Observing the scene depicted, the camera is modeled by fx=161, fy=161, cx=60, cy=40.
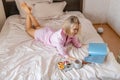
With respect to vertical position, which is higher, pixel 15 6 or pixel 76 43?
pixel 15 6

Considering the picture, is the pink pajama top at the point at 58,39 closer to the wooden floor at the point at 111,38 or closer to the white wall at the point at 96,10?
the wooden floor at the point at 111,38

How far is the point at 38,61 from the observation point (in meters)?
1.57

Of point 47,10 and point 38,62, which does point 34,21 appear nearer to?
point 47,10

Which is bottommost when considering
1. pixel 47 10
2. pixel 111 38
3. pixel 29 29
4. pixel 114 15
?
pixel 111 38

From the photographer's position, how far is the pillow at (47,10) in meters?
2.54

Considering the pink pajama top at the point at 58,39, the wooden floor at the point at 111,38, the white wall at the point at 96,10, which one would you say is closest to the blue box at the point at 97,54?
the pink pajama top at the point at 58,39

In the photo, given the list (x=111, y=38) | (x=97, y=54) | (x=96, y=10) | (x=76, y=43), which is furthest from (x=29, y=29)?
(x=96, y=10)

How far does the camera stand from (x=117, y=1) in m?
2.73

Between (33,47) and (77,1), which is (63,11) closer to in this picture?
(77,1)

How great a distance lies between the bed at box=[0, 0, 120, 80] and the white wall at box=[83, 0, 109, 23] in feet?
3.06

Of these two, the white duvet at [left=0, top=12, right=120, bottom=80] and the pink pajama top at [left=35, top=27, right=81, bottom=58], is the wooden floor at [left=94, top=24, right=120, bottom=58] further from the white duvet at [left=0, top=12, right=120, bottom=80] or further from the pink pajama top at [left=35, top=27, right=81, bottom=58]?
the pink pajama top at [left=35, top=27, right=81, bottom=58]

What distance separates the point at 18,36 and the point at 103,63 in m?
1.09

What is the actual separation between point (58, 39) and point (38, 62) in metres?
0.33

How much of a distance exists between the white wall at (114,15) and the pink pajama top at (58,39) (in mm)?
1268
